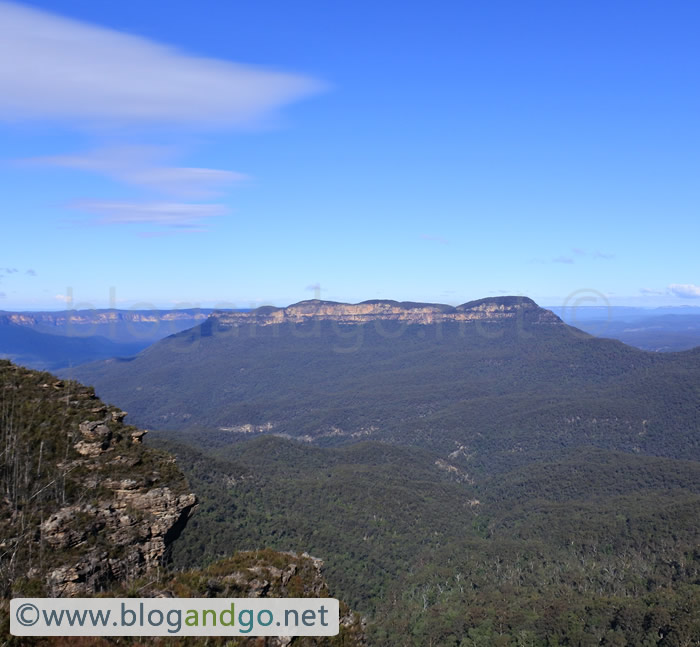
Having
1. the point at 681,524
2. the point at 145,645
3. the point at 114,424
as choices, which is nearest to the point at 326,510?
the point at 681,524

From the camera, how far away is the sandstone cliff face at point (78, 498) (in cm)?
2045

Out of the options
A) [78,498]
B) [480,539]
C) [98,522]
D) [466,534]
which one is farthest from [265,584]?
[466,534]

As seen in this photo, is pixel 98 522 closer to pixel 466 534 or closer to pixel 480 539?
pixel 480 539

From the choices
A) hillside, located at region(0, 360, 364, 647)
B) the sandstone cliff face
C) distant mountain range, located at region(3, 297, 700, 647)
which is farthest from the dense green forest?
hillside, located at region(0, 360, 364, 647)

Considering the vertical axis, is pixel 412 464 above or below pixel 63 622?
below

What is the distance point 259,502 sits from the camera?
93.9 meters

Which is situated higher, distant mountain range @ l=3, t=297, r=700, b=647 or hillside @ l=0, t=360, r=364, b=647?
hillside @ l=0, t=360, r=364, b=647

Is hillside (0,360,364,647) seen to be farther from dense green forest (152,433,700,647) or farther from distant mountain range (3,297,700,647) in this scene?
dense green forest (152,433,700,647)

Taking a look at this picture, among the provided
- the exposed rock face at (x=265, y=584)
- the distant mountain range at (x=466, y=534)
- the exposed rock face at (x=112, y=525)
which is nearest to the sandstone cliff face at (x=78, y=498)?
the exposed rock face at (x=112, y=525)

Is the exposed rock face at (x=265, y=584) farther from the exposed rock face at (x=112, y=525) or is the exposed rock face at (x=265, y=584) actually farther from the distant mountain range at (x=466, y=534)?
the exposed rock face at (x=112, y=525)

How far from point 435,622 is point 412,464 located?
291 feet

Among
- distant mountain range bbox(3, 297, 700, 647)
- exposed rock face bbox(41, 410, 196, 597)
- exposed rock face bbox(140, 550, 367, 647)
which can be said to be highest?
exposed rock face bbox(41, 410, 196, 597)

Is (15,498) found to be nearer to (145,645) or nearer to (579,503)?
(145,645)

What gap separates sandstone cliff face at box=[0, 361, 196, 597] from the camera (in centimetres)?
2045
